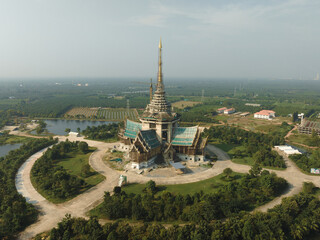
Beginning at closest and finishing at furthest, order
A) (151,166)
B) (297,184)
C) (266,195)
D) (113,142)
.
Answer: (266,195) → (297,184) → (151,166) → (113,142)

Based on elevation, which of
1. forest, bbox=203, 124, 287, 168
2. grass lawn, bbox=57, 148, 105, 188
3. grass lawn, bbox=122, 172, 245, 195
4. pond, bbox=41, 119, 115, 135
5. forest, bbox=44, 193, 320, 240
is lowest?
pond, bbox=41, 119, 115, 135

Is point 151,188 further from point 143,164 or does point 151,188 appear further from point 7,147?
point 7,147

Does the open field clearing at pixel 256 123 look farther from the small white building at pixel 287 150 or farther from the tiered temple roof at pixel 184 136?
the tiered temple roof at pixel 184 136

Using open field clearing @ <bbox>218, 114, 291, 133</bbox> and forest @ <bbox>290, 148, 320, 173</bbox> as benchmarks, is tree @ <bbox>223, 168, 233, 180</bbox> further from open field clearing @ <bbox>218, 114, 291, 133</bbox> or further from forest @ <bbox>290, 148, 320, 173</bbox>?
open field clearing @ <bbox>218, 114, 291, 133</bbox>

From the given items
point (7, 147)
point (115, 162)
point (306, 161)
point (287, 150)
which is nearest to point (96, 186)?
point (115, 162)

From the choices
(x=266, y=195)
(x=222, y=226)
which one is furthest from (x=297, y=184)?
(x=222, y=226)

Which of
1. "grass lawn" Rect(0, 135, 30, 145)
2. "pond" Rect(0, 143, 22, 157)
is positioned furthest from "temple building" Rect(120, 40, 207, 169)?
"grass lawn" Rect(0, 135, 30, 145)

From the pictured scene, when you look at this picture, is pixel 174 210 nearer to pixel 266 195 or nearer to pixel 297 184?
pixel 266 195
